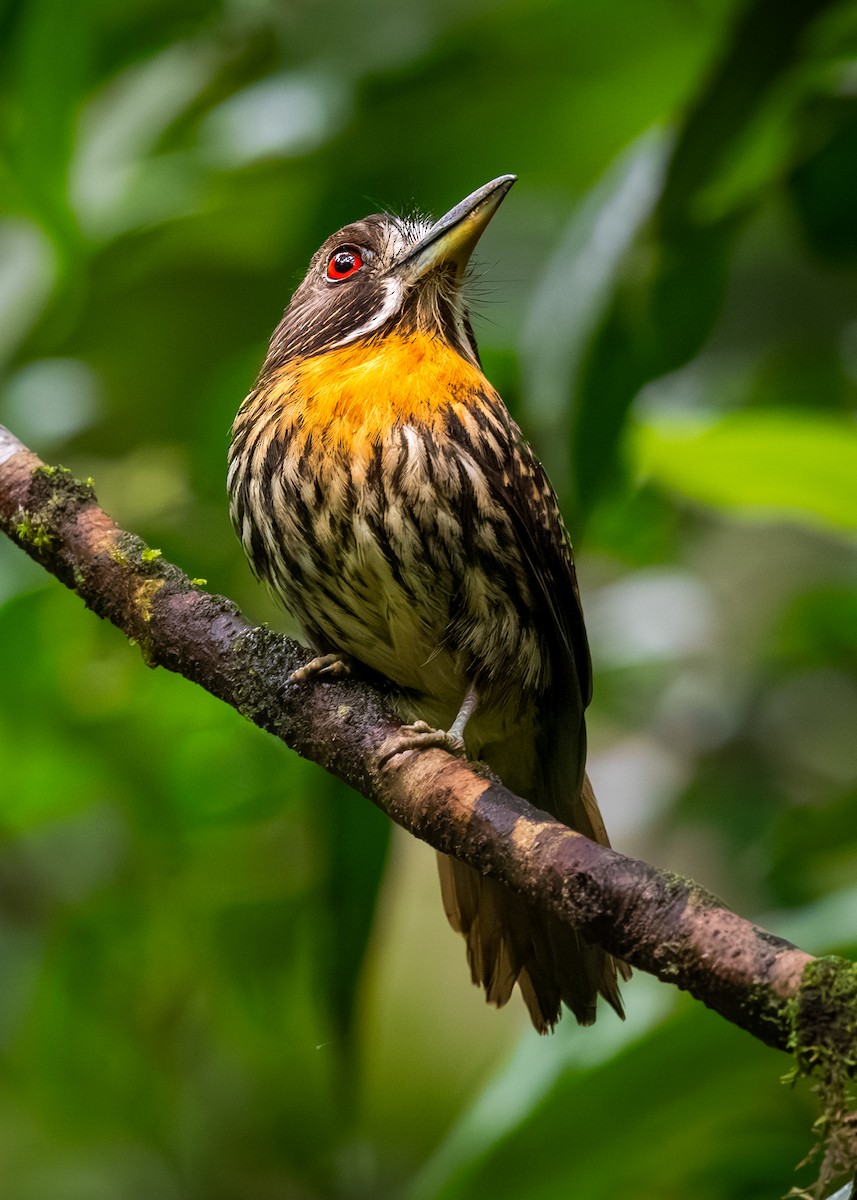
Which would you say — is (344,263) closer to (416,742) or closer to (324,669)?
(324,669)

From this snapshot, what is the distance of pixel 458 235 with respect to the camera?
286 centimetres

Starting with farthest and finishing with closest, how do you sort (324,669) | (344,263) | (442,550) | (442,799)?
(344,263) → (442,550) → (324,669) → (442,799)

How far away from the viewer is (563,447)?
302cm

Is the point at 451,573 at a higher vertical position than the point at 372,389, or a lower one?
lower

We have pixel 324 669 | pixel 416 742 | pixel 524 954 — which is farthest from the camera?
pixel 524 954

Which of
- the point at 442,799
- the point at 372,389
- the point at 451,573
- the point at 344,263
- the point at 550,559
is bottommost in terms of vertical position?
the point at 442,799

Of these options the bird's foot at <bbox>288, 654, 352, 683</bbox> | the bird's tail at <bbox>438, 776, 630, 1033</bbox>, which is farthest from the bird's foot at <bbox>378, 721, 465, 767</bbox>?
the bird's tail at <bbox>438, 776, 630, 1033</bbox>

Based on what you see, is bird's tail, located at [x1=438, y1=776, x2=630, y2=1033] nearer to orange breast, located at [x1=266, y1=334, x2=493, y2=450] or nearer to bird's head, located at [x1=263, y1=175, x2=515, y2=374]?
orange breast, located at [x1=266, y1=334, x2=493, y2=450]

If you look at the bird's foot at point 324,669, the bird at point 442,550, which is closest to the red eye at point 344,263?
the bird at point 442,550

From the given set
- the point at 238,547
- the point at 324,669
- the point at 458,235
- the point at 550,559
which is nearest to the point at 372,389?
the point at 458,235

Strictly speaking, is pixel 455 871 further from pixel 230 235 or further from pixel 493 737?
pixel 230 235

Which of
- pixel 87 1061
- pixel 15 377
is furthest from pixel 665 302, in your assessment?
pixel 87 1061

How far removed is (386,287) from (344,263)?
185mm

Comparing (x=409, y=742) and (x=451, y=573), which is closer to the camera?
(x=409, y=742)
